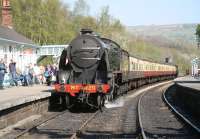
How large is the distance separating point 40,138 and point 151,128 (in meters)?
3.89

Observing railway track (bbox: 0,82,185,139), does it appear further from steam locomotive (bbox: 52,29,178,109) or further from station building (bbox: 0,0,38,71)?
station building (bbox: 0,0,38,71)

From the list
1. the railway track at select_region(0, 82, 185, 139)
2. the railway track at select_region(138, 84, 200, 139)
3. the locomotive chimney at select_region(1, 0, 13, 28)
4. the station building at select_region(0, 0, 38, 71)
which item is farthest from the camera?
the locomotive chimney at select_region(1, 0, 13, 28)

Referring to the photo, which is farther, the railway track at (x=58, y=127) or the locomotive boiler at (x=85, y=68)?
the locomotive boiler at (x=85, y=68)

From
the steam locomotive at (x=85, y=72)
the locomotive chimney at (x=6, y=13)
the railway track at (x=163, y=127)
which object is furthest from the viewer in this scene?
the locomotive chimney at (x=6, y=13)

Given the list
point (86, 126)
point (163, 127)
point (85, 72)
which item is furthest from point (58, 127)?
point (85, 72)

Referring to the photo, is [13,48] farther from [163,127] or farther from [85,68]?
[163,127]

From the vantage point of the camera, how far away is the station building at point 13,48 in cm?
3472

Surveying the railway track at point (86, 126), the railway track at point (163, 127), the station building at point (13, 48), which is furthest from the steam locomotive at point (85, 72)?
the station building at point (13, 48)

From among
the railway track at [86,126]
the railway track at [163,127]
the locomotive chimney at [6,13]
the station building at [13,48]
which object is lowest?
the railway track at [163,127]

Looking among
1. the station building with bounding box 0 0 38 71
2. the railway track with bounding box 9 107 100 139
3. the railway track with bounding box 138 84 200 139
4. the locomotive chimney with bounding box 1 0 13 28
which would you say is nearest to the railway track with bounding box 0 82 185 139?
the railway track with bounding box 9 107 100 139

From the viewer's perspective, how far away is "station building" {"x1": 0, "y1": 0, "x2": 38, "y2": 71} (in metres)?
34.7

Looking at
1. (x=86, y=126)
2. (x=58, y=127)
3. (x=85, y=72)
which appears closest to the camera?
(x=58, y=127)

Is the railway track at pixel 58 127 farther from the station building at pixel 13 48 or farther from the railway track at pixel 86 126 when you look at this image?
the station building at pixel 13 48

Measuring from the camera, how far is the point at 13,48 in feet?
121
